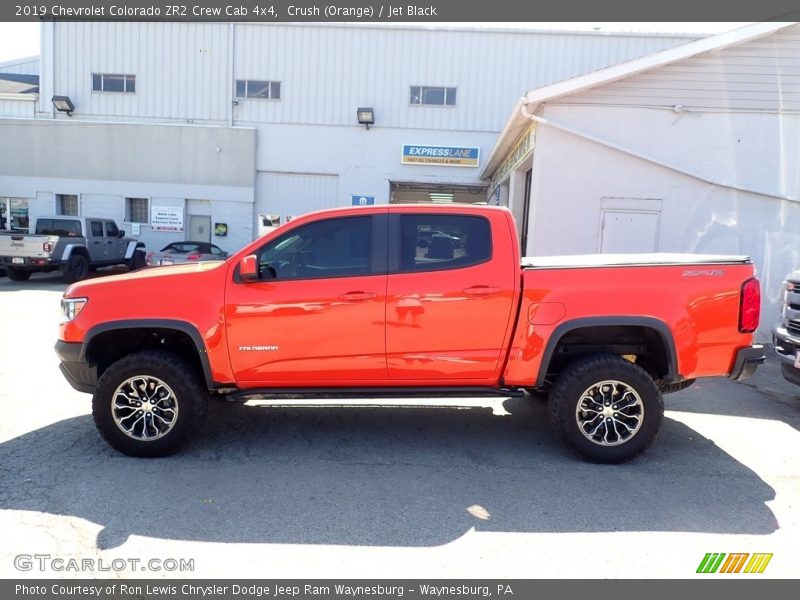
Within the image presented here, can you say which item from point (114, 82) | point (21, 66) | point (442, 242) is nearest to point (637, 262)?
point (442, 242)

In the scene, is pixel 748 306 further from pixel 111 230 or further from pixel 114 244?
pixel 111 230

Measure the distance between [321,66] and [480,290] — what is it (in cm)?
1795

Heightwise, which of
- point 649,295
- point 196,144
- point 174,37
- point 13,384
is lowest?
point 13,384

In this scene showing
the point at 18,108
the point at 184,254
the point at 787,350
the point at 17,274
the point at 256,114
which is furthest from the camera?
the point at 18,108

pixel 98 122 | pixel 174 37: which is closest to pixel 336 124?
pixel 174 37

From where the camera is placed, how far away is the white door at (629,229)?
9.34 m

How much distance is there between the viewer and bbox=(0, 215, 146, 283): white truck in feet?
48.4

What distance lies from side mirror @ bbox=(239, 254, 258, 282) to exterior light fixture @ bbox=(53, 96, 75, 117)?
20.9 meters

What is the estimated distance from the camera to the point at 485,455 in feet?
14.5

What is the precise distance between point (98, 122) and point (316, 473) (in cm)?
2115

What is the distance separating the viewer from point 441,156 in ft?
64.4

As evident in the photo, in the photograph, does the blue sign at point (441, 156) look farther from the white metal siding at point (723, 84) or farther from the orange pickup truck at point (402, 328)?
the orange pickup truck at point (402, 328)

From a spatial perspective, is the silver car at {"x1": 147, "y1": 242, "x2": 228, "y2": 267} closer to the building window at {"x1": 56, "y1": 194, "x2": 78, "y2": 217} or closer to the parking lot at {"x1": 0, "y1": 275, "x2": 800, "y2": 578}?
the building window at {"x1": 56, "y1": 194, "x2": 78, "y2": 217}
